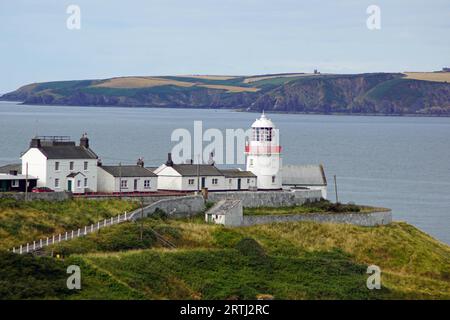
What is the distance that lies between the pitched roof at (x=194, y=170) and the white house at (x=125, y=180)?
200 centimetres

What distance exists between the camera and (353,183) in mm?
116312

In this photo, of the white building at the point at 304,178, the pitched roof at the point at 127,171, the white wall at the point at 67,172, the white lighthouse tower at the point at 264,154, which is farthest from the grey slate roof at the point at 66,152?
the white building at the point at 304,178

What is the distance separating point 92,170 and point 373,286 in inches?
779

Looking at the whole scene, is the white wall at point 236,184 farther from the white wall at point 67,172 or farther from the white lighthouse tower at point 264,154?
the white wall at point 67,172

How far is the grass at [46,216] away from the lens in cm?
5597

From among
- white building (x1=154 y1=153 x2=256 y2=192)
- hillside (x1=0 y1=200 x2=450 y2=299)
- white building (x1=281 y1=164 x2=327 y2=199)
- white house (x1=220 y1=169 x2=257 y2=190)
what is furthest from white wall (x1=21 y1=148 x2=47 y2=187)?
white building (x1=281 y1=164 x2=327 y2=199)

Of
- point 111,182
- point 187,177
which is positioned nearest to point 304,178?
point 187,177

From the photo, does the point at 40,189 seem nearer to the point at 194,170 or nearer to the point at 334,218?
the point at 194,170

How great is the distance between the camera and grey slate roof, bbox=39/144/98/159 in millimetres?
65438

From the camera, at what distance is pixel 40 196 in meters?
61.4

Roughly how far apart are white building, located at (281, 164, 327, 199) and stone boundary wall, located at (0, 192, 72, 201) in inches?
781

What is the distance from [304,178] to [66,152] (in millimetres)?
19093
